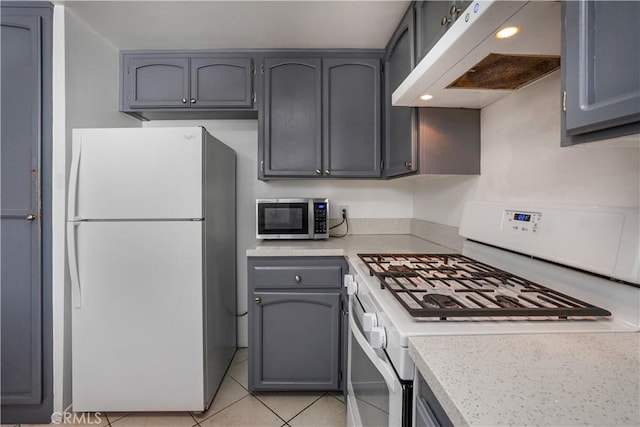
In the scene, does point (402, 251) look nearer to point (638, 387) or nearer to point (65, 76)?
point (638, 387)

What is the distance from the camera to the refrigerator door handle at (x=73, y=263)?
4.77 feet

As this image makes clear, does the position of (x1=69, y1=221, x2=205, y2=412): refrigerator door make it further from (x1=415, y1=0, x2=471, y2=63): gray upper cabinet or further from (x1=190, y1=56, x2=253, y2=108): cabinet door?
(x1=415, y1=0, x2=471, y2=63): gray upper cabinet

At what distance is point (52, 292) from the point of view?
151 cm

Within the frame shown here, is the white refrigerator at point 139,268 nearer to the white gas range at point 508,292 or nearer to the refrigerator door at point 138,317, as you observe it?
the refrigerator door at point 138,317

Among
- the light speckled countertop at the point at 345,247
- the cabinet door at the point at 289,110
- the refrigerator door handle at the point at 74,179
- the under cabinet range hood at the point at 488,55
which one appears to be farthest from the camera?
the cabinet door at the point at 289,110

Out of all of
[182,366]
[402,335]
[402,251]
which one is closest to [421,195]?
[402,251]

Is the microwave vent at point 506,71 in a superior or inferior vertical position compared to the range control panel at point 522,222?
superior

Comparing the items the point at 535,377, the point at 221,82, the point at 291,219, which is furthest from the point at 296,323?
the point at 221,82

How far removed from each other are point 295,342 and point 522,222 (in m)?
1.29

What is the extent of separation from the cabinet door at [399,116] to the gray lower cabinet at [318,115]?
0.26 ft

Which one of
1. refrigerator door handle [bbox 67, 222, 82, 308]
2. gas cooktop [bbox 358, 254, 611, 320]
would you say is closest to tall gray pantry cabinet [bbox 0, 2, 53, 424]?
refrigerator door handle [bbox 67, 222, 82, 308]

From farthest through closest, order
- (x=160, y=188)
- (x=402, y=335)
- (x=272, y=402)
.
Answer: (x=272, y=402)
(x=160, y=188)
(x=402, y=335)

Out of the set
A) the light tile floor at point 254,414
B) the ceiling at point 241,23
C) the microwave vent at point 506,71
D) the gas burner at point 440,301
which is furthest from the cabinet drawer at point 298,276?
the ceiling at point 241,23

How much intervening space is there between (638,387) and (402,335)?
1.23ft
